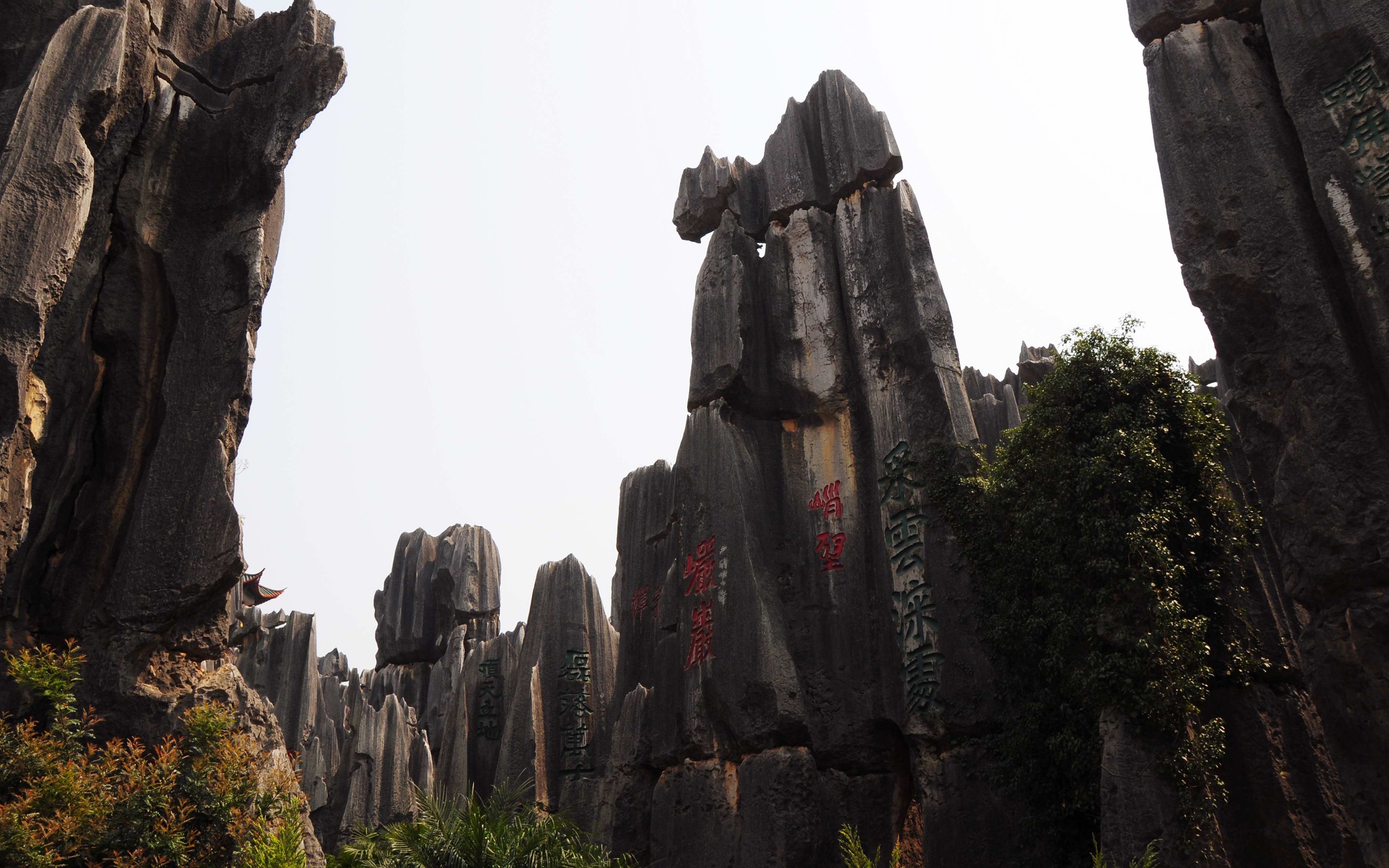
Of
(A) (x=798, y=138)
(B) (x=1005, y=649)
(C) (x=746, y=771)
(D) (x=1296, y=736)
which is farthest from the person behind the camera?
(A) (x=798, y=138)

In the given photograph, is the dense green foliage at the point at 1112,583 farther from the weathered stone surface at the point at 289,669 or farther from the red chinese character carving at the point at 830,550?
the weathered stone surface at the point at 289,669

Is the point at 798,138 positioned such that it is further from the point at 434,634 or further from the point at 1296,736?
the point at 434,634

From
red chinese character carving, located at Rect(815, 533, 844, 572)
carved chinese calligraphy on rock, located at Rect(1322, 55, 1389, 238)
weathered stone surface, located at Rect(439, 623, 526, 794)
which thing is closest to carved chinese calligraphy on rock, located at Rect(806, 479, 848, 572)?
red chinese character carving, located at Rect(815, 533, 844, 572)

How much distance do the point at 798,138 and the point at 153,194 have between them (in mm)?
9340

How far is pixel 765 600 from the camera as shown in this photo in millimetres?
12648

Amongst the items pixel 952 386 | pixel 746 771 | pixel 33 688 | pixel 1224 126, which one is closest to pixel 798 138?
pixel 952 386

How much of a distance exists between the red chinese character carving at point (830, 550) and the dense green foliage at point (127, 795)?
23.8ft

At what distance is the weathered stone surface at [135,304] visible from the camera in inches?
286

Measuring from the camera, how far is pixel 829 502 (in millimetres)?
13352

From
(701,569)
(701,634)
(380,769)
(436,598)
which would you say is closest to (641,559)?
(701,569)

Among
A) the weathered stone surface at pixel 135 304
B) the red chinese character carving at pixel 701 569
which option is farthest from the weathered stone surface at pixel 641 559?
the weathered stone surface at pixel 135 304

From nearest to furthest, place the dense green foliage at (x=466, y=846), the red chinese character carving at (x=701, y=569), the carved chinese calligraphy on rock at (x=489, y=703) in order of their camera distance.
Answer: the dense green foliage at (x=466, y=846) → the red chinese character carving at (x=701, y=569) → the carved chinese calligraphy on rock at (x=489, y=703)

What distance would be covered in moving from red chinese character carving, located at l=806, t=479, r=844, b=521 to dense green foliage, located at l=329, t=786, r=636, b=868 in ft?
17.7

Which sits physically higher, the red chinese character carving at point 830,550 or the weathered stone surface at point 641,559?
the weathered stone surface at point 641,559
